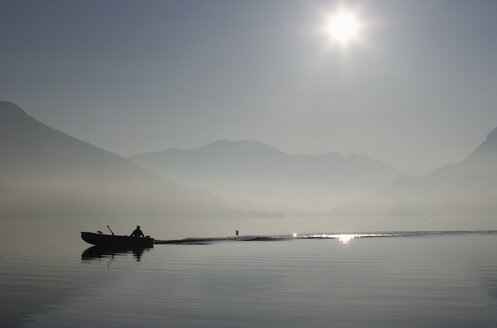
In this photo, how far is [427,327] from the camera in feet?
77.9

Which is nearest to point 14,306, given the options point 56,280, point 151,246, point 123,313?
point 123,313

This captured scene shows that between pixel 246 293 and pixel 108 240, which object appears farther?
pixel 108 240

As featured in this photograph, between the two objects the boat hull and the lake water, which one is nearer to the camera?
the lake water

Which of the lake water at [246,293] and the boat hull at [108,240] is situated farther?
the boat hull at [108,240]

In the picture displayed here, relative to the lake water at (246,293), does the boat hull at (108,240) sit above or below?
above

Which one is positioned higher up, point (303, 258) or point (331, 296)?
point (303, 258)

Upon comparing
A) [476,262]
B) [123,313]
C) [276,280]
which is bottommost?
[123,313]

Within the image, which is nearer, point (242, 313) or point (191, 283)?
point (242, 313)

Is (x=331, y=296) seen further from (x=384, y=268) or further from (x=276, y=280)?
(x=384, y=268)

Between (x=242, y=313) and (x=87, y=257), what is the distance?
3864 centimetres

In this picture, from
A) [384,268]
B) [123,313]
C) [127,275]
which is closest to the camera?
[123,313]

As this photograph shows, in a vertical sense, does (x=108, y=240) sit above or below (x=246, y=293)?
above

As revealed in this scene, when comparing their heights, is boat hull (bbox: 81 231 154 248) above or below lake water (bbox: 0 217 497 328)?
above

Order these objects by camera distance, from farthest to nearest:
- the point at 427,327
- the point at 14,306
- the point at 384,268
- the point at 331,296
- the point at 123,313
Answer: the point at 384,268
the point at 331,296
the point at 14,306
the point at 123,313
the point at 427,327
